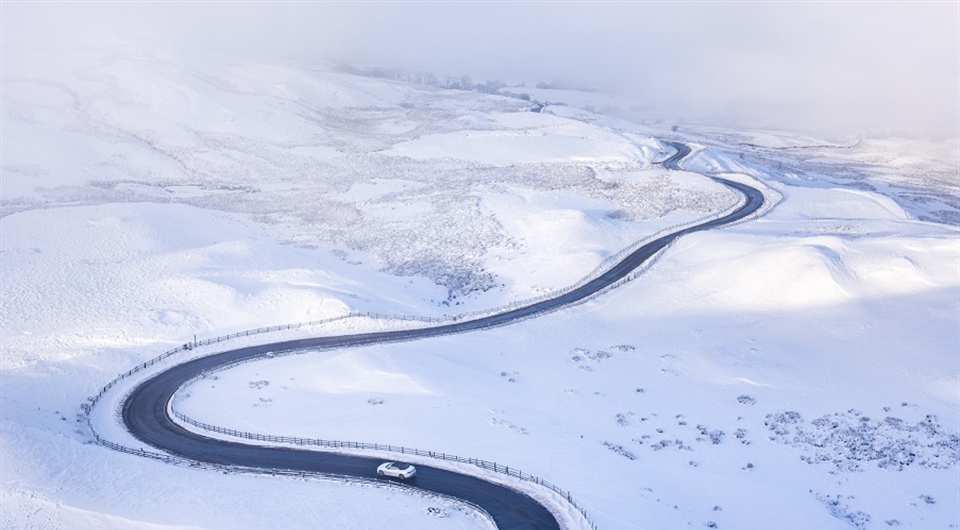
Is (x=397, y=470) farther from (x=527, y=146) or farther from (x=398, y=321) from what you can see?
(x=527, y=146)

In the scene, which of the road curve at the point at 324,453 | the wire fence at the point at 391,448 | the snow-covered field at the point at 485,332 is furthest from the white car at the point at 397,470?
the wire fence at the point at 391,448

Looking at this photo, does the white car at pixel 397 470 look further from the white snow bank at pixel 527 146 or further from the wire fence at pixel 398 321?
the white snow bank at pixel 527 146

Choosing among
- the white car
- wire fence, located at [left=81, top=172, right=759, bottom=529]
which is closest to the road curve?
the white car

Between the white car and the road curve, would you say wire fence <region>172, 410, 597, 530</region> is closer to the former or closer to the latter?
the road curve

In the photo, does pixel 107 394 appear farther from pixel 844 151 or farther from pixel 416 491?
pixel 844 151

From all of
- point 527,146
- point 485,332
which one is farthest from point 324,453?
point 527,146
